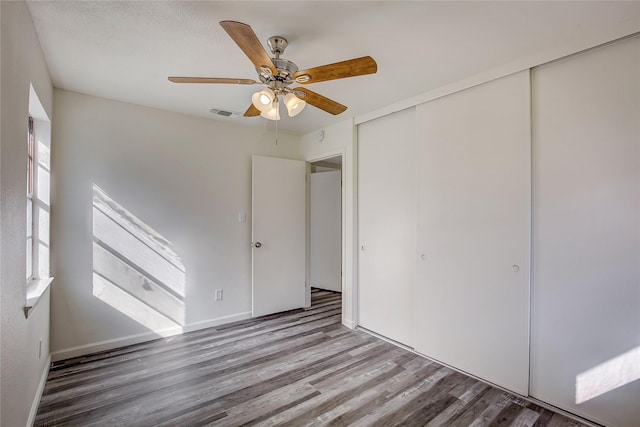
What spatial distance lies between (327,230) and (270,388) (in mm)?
3199

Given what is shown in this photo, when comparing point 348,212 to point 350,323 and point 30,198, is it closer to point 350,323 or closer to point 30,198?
point 350,323

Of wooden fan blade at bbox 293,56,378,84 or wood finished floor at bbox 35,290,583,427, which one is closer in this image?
wooden fan blade at bbox 293,56,378,84

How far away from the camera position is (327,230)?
520cm

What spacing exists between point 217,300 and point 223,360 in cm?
94

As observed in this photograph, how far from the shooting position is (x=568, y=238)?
1.94m

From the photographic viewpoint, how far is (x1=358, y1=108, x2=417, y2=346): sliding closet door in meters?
2.90

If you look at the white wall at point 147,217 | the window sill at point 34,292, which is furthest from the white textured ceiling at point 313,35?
the window sill at point 34,292

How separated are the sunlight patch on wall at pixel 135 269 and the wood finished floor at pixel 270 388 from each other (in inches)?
11.8

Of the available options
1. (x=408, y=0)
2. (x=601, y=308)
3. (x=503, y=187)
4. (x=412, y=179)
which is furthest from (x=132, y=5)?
(x=601, y=308)

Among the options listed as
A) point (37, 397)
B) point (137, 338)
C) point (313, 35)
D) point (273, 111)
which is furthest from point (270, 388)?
point (313, 35)

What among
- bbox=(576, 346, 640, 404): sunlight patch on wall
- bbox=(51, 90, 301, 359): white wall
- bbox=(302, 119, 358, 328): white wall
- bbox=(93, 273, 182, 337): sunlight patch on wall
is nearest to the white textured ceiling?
bbox=(51, 90, 301, 359): white wall

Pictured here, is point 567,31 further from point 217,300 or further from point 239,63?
point 217,300

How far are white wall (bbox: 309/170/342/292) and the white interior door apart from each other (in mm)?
1115

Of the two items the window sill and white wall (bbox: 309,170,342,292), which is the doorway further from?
the window sill
